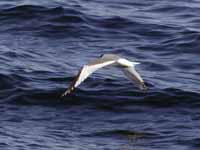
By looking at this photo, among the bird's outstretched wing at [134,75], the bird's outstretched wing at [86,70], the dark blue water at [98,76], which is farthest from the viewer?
the dark blue water at [98,76]

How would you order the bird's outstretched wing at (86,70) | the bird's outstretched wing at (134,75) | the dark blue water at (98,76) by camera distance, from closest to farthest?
the bird's outstretched wing at (86,70)
the bird's outstretched wing at (134,75)
the dark blue water at (98,76)

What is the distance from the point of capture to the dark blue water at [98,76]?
11.3 meters

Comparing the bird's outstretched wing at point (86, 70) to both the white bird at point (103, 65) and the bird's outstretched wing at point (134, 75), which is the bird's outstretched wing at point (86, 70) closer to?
the white bird at point (103, 65)

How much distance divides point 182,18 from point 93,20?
1949mm

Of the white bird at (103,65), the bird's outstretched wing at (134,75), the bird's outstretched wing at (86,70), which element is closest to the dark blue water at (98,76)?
the bird's outstretched wing at (134,75)

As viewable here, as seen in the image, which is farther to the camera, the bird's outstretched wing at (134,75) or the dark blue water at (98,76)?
the dark blue water at (98,76)

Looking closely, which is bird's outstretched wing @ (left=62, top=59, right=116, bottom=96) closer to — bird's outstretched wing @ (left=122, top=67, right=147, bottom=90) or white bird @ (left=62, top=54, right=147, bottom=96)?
white bird @ (left=62, top=54, right=147, bottom=96)

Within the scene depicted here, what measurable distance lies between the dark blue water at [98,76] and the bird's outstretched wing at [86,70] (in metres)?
1.28

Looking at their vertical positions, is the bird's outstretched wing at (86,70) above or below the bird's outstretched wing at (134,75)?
above

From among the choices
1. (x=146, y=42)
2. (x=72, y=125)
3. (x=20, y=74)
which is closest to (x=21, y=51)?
(x=20, y=74)

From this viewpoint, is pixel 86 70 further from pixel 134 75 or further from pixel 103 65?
pixel 134 75

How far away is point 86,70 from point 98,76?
4541mm

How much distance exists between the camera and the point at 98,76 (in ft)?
46.3

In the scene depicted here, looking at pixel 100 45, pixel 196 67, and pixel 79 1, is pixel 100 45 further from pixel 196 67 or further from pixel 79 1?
pixel 79 1
